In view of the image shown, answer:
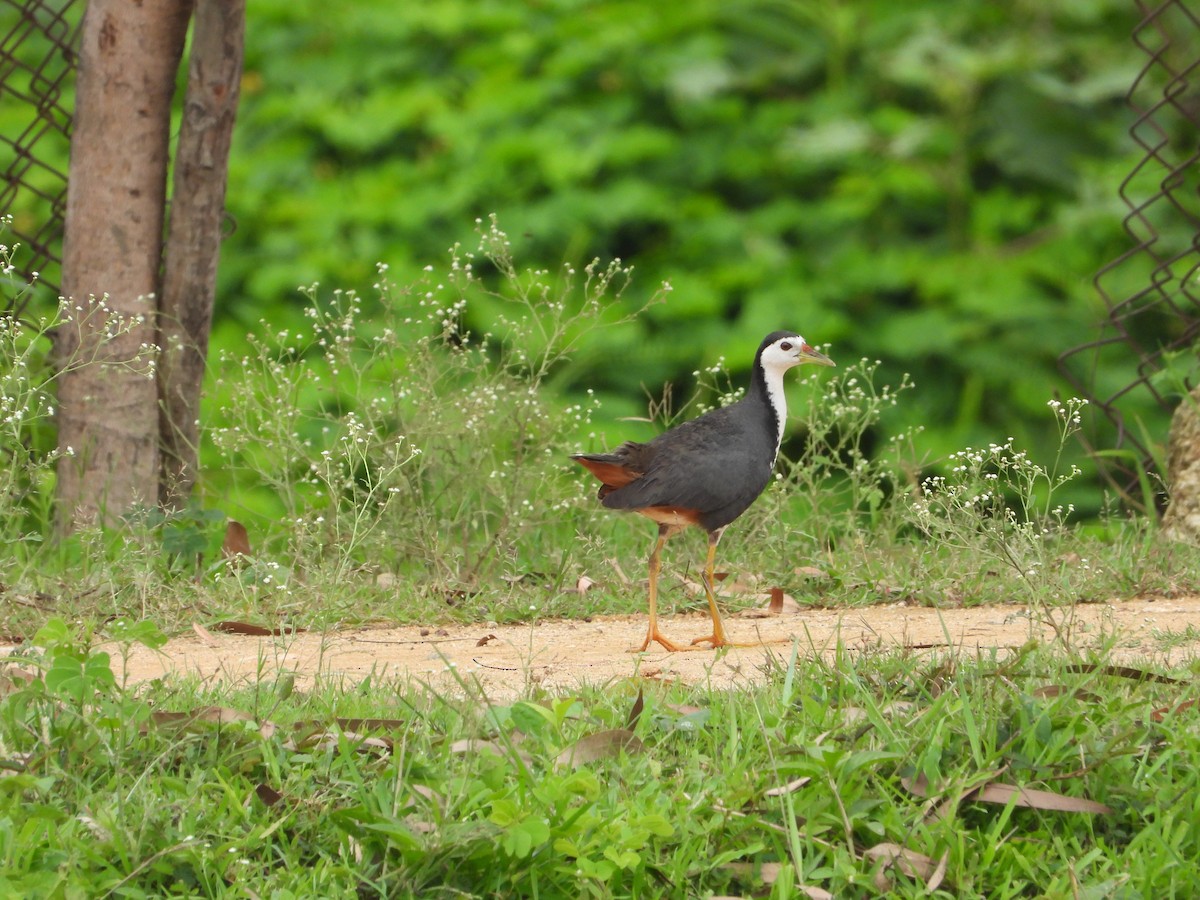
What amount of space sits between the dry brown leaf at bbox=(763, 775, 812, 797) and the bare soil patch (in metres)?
0.60

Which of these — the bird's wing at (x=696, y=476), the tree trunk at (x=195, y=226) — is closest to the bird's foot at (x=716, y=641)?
the bird's wing at (x=696, y=476)

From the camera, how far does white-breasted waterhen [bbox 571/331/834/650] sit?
448 cm

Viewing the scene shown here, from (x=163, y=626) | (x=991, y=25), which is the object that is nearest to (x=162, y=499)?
(x=163, y=626)

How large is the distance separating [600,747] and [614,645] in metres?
1.30

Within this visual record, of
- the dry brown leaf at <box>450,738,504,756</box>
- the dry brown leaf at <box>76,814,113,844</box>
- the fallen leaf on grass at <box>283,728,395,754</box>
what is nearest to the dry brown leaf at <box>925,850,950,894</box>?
the dry brown leaf at <box>450,738,504,756</box>

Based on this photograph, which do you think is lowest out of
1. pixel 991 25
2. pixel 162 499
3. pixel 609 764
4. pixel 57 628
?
pixel 162 499

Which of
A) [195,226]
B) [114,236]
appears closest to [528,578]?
[195,226]

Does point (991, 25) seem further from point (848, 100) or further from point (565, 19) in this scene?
point (565, 19)

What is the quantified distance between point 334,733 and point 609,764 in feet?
1.94

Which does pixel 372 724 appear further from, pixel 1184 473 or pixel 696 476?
pixel 1184 473

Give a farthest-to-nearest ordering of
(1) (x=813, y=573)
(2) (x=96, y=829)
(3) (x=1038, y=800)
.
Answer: (1) (x=813, y=573) < (3) (x=1038, y=800) < (2) (x=96, y=829)

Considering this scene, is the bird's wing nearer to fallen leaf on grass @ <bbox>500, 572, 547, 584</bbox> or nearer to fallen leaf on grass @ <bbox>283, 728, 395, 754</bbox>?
fallen leaf on grass @ <bbox>500, 572, 547, 584</bbox>

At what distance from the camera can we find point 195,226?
5.57 meters

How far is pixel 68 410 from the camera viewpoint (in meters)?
5.43
